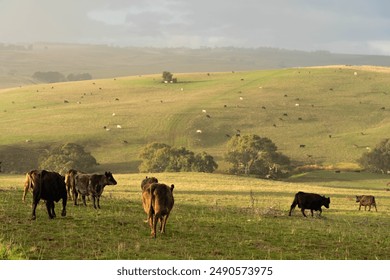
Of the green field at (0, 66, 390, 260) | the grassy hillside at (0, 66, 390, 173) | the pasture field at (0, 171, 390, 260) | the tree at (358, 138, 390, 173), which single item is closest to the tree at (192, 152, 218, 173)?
the green field at (0, 66, 390, 260)

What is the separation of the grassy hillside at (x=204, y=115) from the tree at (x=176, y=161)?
12.3ft

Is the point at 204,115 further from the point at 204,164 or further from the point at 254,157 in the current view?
the point at 204,164

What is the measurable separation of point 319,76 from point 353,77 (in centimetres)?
1024

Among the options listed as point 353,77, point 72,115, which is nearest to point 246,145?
point 72,115

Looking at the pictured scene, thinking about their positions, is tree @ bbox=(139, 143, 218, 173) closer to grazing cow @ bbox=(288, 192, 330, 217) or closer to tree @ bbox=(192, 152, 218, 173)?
tree @ bbox=(192, 152, 218, 173)

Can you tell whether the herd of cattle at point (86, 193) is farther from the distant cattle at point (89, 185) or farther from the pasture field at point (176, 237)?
the pasture field at point (176, 237)

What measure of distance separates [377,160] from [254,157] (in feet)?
73.5

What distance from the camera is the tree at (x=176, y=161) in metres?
86.1

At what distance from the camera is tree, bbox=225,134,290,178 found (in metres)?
89.1

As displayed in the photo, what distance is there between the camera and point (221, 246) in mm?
16047

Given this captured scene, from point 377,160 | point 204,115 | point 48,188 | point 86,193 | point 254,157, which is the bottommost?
point 254,157

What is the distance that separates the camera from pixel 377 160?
308 feet

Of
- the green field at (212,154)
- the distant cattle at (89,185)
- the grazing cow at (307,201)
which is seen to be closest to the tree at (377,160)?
the green field at (212,154)

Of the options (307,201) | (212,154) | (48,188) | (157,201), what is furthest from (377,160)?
(157,201)
